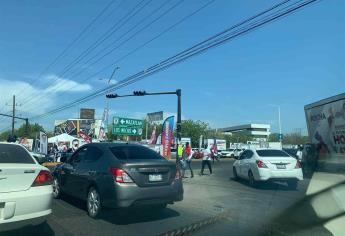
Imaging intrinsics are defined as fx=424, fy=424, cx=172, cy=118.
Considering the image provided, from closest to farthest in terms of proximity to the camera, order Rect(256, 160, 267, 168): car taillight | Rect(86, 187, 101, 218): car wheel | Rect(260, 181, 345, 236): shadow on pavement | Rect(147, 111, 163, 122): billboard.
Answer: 1. Rect(260, 181, 345, 236): shadow on pavement
2. Rect(86, 187, 101, 218): car wheel
3. Rect(256, 160, 267, 168): car taillight
4. Rect(147, 111, 163, 122): billboard

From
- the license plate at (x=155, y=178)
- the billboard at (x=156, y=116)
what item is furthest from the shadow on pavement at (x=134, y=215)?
the billboard at (x=156, y=116)

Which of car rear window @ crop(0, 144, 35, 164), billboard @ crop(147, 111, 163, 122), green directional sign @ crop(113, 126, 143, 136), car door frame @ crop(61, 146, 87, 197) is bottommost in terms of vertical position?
car door frame @ crop(61, 146, 87, 197)

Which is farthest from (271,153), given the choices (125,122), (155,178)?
(125,122)

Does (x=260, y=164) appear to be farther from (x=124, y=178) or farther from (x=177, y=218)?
(x=124, y=178)

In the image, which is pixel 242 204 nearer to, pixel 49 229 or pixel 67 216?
pixel 67 216

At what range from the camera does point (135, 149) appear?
9.43 meters

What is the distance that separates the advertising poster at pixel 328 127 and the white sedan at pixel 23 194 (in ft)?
26.3

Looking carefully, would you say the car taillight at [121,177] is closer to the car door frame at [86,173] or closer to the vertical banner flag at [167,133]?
the car door frame at [86,173]

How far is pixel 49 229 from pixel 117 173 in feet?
5.27

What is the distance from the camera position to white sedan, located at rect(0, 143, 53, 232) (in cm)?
607

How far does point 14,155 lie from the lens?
7270 millimetres

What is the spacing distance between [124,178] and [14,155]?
6.82 ft

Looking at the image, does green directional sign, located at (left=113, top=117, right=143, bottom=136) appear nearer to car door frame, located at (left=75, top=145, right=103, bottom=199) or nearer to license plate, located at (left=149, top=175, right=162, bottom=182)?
car door frame, located at (left=75, top=145, right=103, bottom=199)

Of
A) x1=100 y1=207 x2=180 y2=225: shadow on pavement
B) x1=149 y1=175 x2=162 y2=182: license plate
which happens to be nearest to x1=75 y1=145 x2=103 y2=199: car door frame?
x1=100 y1=207 x2=180 y2=225: shadow on pavement
